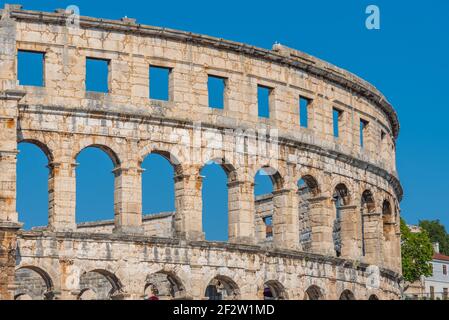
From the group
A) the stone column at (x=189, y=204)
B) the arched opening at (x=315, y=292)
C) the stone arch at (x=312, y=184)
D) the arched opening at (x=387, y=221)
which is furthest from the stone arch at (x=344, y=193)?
the stone column at (x=189, y=204)

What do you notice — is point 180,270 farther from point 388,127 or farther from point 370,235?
point 388,127

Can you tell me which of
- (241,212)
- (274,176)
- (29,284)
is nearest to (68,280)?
(241,212)

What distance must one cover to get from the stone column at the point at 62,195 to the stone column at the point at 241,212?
664 cm

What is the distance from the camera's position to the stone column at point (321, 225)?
148 ft

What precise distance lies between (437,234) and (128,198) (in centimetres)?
7489

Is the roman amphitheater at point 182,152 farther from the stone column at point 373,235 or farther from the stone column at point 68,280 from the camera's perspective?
the stone column at point 373,235

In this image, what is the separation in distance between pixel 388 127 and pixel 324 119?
818cm

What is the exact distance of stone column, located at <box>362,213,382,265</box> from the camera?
49031 millimetres

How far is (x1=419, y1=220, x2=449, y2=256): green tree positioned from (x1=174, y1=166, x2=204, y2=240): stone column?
70.0 metres

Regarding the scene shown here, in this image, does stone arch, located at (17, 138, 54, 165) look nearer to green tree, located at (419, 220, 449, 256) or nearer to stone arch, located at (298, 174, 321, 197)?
stone arch, located at (298, 174, 321, 197)

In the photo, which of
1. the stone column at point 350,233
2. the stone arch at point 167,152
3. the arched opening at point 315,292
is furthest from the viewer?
the stone column at point 350,233

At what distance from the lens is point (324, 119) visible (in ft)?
151
